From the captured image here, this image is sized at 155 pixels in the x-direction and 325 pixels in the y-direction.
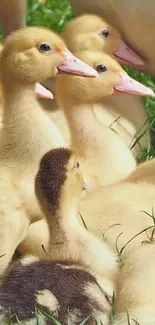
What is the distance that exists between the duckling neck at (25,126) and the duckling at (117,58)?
1.66 feet

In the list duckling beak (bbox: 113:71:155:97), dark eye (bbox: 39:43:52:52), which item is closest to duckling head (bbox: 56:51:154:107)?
duckling beak (bbox: 113:71:155:97)

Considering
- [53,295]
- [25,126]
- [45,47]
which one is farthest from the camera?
Answer: [45,47]

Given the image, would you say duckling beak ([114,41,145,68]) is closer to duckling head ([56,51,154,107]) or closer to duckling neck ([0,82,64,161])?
duckling head ([56,51,154,107])

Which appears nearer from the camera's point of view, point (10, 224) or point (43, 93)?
point (10, 224)

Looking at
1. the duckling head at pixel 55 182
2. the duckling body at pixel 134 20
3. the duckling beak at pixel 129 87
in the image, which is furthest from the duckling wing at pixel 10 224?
the duckling body at pixel 134 20

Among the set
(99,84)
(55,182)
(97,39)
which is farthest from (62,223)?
(97,39)

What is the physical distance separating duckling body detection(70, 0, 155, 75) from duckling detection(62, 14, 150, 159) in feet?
0.10

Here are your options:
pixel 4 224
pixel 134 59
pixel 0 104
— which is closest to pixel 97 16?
pixel 134 59

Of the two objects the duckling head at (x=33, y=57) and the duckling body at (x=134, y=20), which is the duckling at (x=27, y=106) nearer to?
the duckling head at (x=33, y=57)

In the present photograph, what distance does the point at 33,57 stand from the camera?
322 centimetres

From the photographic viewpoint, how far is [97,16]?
3844 millimetres

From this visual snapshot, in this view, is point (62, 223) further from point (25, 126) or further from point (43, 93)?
point (43, 93)

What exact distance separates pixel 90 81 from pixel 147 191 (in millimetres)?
557

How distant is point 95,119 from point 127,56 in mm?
439
